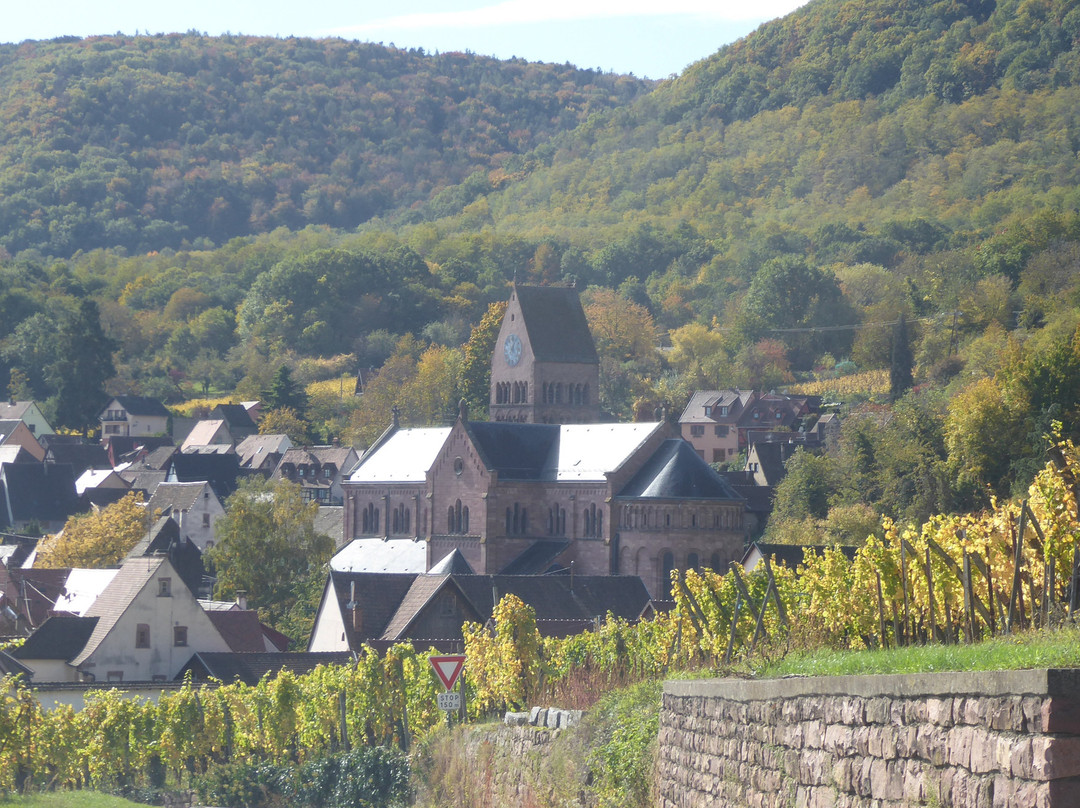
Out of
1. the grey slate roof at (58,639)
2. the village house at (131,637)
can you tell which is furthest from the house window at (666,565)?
the grey slate roof at (58,639)

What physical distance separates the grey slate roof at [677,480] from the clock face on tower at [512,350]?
15.1 meters

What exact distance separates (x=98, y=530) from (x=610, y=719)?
251ft

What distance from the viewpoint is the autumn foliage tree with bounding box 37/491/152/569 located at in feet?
297

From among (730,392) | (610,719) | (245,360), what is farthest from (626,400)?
(610,719)

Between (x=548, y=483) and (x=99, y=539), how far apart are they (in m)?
25.9

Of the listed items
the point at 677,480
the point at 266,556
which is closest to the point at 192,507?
the point at 266,556

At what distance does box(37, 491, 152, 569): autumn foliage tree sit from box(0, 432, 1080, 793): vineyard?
4015 centimetres

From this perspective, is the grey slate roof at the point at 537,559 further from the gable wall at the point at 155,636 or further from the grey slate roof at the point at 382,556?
the gable wall at the point at 155,636

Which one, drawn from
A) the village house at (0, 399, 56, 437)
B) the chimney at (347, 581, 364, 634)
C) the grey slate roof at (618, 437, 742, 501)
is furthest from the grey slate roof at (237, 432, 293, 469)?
the chimney at (347, 581, 364, 634)

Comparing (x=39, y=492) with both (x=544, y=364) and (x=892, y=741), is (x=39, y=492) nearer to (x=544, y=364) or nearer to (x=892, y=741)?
(x=544, y=364)

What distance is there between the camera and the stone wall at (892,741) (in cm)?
913

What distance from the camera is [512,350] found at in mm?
92812

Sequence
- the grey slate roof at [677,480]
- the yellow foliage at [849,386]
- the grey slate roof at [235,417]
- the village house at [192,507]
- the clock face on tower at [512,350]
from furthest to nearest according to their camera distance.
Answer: the grey slate roof at [235,417]
the yellow foliage at [849,386]
the village house at [192,507]
the clock face on tower at [512,350]
the grey slate roof at [677,480]

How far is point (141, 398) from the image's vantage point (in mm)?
152000
